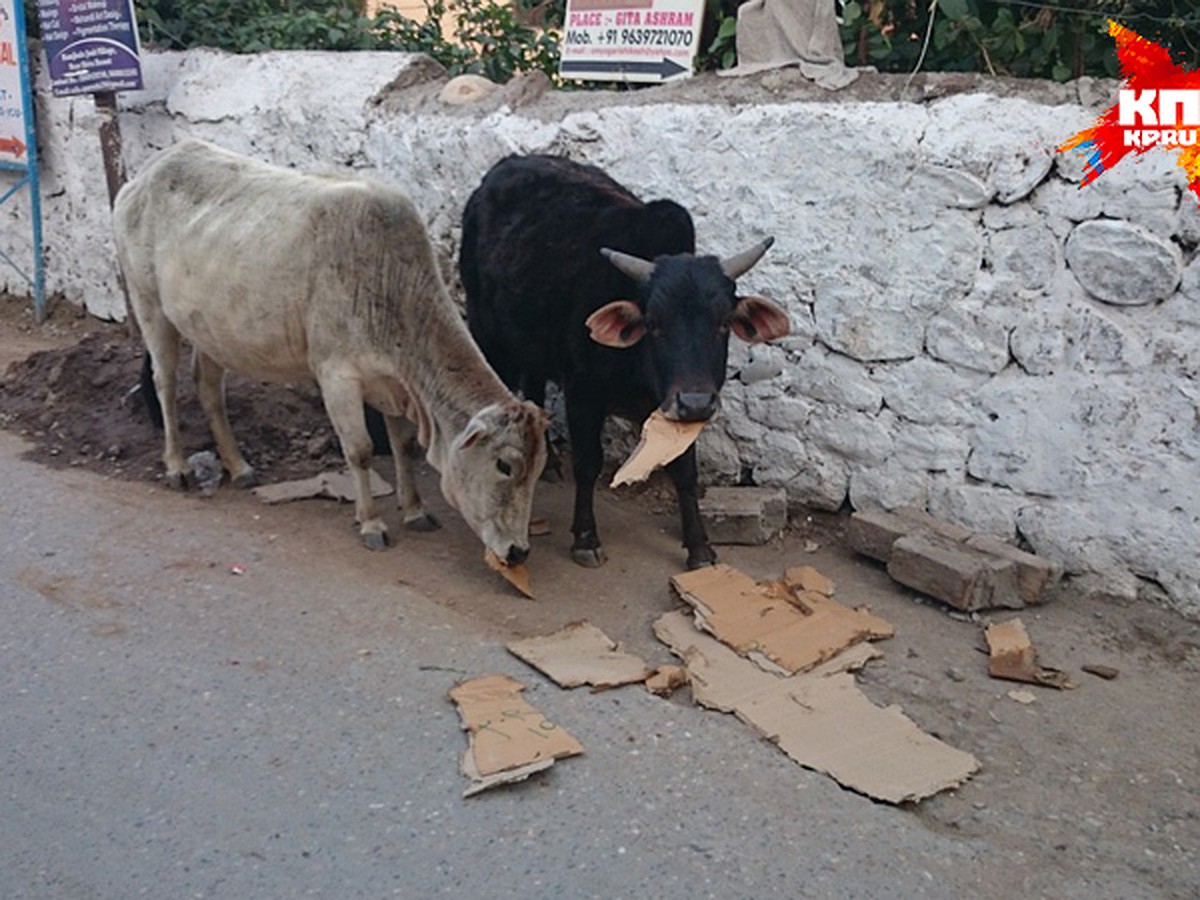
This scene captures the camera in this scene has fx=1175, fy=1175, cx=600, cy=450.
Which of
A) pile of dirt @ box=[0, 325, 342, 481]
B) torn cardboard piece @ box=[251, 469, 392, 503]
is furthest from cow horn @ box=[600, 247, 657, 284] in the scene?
pile of dirt @ box=[0, 325, 342, 481]

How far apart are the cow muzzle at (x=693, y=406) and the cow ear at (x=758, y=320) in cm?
47

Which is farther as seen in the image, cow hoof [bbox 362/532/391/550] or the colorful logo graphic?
cow hoof [bbox 362/532/391/550]

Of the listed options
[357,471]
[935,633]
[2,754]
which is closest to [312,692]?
[2,754]

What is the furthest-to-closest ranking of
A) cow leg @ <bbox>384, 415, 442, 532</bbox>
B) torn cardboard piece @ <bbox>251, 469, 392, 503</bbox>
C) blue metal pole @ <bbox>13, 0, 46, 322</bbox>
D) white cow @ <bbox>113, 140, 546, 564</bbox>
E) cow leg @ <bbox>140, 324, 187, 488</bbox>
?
1. blue metal pole @ <bbox>13, 0, 46, 322</bbox>
2. cow leg @ <bbox>140, 324, 187, 488</bbox>
3. torn cardboard piece @ <bbox>251, 469, 392, 503</bbox>
4. cow leg @ <bbox>384, 415, 442, 532</bbox>
5. white cow @ <bbox>113, 140, 546, 564</bbox>

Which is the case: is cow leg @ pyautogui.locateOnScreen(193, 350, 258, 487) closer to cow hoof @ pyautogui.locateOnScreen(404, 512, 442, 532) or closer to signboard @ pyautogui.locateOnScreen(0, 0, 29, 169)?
cow hoof @ pyautogui.locateOnScreen(404, 512, 442, 532)

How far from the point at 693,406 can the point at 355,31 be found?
5762 millimetres

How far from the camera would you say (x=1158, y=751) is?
393 centimetres

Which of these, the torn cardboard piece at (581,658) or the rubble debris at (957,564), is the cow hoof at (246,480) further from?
the rubble debris at (957,564)

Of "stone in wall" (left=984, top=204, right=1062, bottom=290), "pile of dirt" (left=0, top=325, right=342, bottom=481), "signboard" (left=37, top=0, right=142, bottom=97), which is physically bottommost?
"pile of dirt" (left=0, top=325, right=342, bottom=481)

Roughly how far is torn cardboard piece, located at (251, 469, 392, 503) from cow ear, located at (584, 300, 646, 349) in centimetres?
169

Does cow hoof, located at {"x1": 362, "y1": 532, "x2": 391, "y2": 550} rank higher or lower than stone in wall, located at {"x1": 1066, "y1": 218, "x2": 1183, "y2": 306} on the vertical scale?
lower

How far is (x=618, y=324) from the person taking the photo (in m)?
4.96

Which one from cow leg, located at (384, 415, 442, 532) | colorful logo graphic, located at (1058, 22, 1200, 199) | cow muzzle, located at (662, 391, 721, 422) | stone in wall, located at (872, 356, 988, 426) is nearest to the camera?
colorful logo graphic, located at (1058, 22, 1200, 199)

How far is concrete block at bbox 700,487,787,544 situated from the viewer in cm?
556
